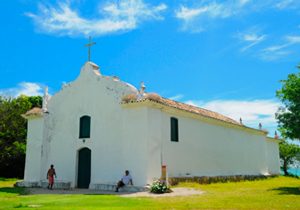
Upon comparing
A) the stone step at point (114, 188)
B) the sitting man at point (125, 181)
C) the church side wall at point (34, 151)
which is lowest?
the stone step at point (114, 188)

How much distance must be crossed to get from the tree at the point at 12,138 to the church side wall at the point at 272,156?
2520 centimetres

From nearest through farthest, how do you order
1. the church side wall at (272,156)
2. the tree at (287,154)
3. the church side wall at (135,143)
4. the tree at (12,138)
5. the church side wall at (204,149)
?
the church side wall at (135,143), the church side wall at (204,149), the tree at (12,138), the church side wall at (272,156), the tree at (287,154)

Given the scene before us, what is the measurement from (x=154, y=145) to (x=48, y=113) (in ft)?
27.4

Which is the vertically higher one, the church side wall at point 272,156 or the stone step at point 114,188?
the church side wall at point 272,156

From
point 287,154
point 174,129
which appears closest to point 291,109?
point 174,129

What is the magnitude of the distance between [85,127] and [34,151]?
4.48 meters

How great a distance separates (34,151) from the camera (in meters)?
22.2

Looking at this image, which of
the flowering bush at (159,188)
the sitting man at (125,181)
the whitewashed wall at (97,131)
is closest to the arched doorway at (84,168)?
the whitewashed wall at (97,131)

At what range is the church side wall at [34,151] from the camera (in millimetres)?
21797

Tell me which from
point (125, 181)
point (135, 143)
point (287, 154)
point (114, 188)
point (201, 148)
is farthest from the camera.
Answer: point (287, 154)

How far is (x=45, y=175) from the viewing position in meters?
21.5

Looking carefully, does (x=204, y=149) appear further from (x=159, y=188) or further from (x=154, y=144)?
(x=159, y=188)

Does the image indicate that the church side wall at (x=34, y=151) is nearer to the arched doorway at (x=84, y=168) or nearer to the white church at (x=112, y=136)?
the white church at (x=112, y=136)

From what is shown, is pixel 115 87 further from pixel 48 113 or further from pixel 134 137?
pixel 48 113
